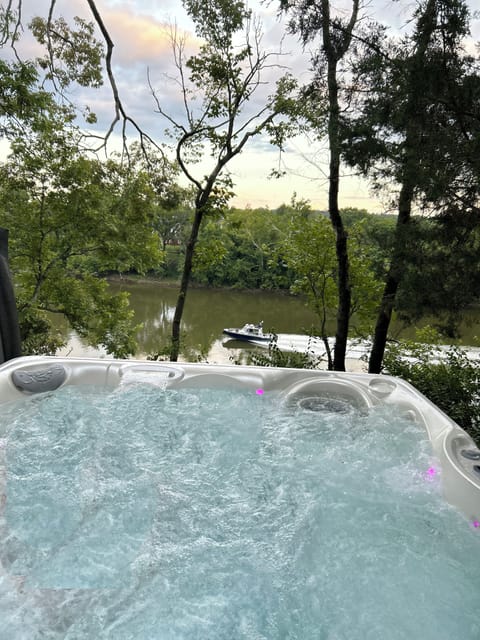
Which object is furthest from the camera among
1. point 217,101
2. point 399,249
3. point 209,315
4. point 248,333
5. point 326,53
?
point 209,315

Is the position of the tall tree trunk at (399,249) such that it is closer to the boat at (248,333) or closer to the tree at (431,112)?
the tree at (431,112)

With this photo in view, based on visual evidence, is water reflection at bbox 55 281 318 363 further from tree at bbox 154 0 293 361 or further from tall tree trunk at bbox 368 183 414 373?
tall tree trunk at bbox 368 183 414 373

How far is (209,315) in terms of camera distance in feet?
37.4

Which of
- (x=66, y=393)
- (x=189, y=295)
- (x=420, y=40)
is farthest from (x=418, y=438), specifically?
(x=189, y=295)

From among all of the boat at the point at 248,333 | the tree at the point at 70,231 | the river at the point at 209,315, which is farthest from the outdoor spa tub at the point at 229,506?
the boat at the point at 248,333

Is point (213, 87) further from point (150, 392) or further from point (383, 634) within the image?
point (383, 634)

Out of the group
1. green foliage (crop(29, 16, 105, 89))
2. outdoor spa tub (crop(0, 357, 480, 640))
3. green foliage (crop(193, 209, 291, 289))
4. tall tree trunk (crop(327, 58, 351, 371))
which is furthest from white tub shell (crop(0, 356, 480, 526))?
green foliage (crop(193, 209, 291, 289))

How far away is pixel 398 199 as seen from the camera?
9.48ft

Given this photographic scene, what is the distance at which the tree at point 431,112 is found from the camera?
2221 millimetres

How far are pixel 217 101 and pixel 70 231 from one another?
2.15 metres

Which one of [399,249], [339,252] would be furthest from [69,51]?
[399,249]

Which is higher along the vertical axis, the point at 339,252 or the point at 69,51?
the point at 69,51

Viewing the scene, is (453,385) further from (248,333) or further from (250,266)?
(250,266)

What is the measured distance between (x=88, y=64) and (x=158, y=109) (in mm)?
909
